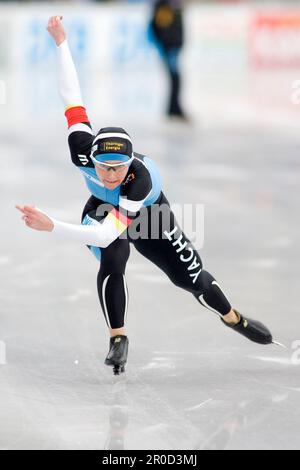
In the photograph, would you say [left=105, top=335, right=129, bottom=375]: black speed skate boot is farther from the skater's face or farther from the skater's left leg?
the skater's face

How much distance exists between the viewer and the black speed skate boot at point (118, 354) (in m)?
4.32

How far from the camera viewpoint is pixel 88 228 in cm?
397

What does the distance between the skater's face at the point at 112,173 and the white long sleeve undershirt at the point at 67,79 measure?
0.51 metres

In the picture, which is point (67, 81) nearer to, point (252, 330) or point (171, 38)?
point (252, 330)

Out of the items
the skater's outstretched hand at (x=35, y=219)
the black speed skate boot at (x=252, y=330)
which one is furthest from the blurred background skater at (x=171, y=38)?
the skater's outstretched hand at (x=35, y=219)

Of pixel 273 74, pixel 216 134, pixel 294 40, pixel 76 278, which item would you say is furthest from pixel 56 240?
pixel 294 40

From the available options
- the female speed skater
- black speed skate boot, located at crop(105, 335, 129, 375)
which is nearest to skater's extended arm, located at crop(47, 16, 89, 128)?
the female speed skater

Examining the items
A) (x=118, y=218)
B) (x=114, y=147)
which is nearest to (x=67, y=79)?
(x=114, y=147)

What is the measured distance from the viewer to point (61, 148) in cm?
1122

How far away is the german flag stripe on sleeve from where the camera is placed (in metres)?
4.36

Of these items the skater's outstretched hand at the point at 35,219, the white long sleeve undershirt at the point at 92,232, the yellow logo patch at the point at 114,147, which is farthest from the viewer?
the yellow logo patch at the point at 114,147

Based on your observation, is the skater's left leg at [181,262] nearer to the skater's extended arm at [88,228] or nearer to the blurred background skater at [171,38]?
the skater's extended arm at [88,228]
